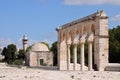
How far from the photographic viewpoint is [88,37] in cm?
3331

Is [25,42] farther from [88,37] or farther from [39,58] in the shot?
[88,37]

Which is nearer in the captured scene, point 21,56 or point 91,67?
point 91,67

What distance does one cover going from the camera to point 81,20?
3506 cm

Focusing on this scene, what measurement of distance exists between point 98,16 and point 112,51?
24070 mm

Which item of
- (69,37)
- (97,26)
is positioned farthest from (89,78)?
(69,37)

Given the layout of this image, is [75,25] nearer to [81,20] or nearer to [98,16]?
[81,20]

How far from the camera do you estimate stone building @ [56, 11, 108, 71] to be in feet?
97.0

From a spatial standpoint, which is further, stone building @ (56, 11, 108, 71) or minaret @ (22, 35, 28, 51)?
minaret @ (22, 35, 28, 51)

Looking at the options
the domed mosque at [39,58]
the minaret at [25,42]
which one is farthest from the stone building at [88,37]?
the minaret at [25,42]

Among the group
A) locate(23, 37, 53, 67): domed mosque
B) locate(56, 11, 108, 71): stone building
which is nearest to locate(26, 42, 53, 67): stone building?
locate(23, 37, 53, 67): domed mosque

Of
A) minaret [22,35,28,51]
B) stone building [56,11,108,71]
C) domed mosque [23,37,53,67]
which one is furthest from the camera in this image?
minaret [22,35,28,51]

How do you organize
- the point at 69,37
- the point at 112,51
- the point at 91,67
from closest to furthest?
the point at 91,67 < the point at 69,37 < the point at 112,51

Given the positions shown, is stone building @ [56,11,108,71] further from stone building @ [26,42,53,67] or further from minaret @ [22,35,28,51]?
minaret @ [22,35,28,51]

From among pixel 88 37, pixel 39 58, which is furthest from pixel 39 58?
pixel 88 37
